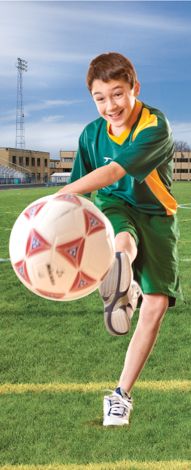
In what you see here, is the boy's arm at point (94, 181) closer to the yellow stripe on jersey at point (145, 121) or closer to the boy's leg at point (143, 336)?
the yellow stripe on jersey at point (145, 121)

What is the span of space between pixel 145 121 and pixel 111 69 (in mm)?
397

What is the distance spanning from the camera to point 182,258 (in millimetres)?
11430

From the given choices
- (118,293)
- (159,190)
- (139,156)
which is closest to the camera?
(118,293)

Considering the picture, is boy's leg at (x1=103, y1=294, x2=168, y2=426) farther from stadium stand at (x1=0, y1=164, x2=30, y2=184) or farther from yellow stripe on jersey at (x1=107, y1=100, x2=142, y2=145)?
stadium stand at (x1=0, y1=164, x2=30, y2=184)

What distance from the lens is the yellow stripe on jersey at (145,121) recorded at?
13.7 feet

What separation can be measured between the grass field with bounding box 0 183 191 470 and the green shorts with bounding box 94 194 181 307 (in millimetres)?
784

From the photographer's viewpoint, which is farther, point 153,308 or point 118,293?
point 153,308

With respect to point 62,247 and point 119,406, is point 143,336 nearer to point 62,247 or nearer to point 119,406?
point 119,406

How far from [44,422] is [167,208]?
1594 mm

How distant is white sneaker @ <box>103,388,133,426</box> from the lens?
4125 millimetres

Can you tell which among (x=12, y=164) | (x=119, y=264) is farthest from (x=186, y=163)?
(x=119, y=264)

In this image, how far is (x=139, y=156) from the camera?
4.08m

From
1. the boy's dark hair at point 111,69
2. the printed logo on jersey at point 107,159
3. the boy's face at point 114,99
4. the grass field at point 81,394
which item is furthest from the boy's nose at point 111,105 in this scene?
the grass field at point 81,394

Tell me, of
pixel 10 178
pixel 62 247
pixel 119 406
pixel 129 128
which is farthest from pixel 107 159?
pixel 10 178
